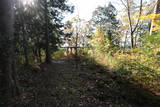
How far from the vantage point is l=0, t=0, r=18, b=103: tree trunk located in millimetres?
2551

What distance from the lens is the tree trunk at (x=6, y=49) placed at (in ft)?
8.37

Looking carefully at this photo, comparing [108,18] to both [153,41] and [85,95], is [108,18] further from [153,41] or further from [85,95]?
[85,95]

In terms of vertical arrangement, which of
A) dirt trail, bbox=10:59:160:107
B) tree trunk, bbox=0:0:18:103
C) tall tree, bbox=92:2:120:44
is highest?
tall tree, bbox=92:2:120:44

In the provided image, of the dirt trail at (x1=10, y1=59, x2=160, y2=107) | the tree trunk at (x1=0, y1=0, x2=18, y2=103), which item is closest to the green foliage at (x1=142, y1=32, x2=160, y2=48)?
the dirt trail at (x1=10, y1=59, x2=160, y2=107)

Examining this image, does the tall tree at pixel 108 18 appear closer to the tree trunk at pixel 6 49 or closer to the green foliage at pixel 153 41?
the green foliage at pixel 153 41

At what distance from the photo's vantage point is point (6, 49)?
2.55m

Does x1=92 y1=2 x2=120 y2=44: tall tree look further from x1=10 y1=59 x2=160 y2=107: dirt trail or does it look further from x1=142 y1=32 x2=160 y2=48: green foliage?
x1=10 y1=59 x2=160 y2=107: dirt trail

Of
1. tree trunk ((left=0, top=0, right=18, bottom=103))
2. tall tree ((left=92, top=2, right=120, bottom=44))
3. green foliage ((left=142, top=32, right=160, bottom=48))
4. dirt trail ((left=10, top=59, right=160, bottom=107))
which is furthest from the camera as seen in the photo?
tall tree ((left=92, top=2, right=120, bottom=44))

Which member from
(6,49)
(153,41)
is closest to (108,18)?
(153,41)

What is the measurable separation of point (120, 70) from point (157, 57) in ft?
4.54

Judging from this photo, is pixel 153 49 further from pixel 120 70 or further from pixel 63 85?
pixel 63 85

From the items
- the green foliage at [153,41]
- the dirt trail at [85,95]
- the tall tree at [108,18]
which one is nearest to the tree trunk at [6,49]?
the dirt trail at [85,95]

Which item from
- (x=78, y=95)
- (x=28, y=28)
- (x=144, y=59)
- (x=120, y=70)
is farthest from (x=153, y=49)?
(x=28, y=28)

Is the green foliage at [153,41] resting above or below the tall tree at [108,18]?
below
